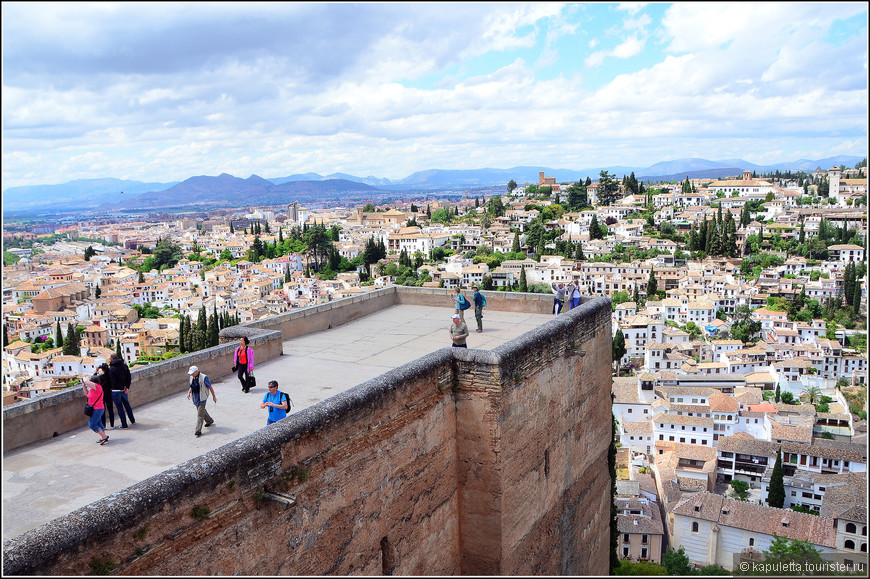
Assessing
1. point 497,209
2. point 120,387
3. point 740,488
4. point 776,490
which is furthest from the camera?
point 497,209

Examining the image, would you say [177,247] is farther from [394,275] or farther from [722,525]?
[722,525]

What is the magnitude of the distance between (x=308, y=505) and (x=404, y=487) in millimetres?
1289

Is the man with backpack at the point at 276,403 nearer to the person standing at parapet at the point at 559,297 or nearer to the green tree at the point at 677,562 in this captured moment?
the person standing at parapet at the point at 559,297

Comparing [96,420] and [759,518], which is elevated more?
[96,420]

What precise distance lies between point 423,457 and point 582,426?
322 centimetres

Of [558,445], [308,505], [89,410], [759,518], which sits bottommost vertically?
[759,518]

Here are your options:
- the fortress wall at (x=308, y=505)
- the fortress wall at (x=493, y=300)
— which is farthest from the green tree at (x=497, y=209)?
the fortress wall at (x=308, y=505)

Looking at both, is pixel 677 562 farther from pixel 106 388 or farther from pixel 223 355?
pixel 106 388

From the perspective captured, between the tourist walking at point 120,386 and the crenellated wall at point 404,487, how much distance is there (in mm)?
2408

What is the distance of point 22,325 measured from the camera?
267ft

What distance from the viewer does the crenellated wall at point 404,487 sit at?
3.89 meters

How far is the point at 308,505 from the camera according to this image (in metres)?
4.90

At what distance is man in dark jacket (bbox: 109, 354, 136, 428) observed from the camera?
6.29 meters

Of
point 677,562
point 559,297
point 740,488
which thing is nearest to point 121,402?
point 559,297
